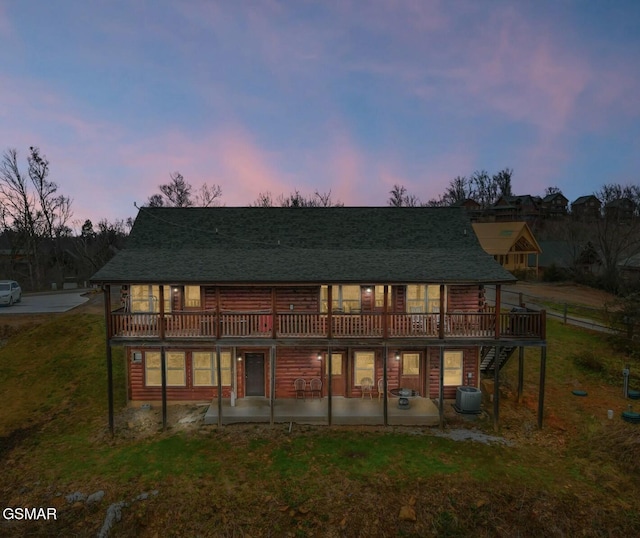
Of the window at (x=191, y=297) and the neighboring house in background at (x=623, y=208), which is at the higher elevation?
the neighboring house in background at (x=623, y=208)

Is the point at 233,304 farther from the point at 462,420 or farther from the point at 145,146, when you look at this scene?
the point at 145,146

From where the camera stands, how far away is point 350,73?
136 ft

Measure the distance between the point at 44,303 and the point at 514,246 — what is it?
167ft

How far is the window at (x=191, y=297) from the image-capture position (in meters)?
15.8

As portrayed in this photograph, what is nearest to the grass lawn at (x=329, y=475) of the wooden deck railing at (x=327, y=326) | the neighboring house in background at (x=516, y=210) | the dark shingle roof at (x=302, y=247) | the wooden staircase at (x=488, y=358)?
the wooden staircase at (x=488, y=358)

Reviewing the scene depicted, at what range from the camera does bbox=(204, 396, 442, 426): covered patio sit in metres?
14.0

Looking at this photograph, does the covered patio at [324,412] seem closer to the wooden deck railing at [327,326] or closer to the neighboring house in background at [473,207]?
the wooden deck railing at [327,326]

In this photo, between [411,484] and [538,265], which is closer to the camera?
[411,484]

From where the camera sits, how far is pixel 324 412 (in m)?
14.5

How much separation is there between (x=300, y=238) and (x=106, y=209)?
75.1 metres

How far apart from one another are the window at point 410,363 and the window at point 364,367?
1.38 m

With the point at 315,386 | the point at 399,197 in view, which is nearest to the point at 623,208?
the point at 399,197

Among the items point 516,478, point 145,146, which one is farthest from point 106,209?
point 516,478

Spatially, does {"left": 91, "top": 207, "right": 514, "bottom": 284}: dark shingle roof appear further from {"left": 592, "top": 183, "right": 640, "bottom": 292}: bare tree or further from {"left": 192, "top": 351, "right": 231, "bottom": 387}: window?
{"left": 592, "top": 183, "right": 640, "bottom": 292}: bare tree
